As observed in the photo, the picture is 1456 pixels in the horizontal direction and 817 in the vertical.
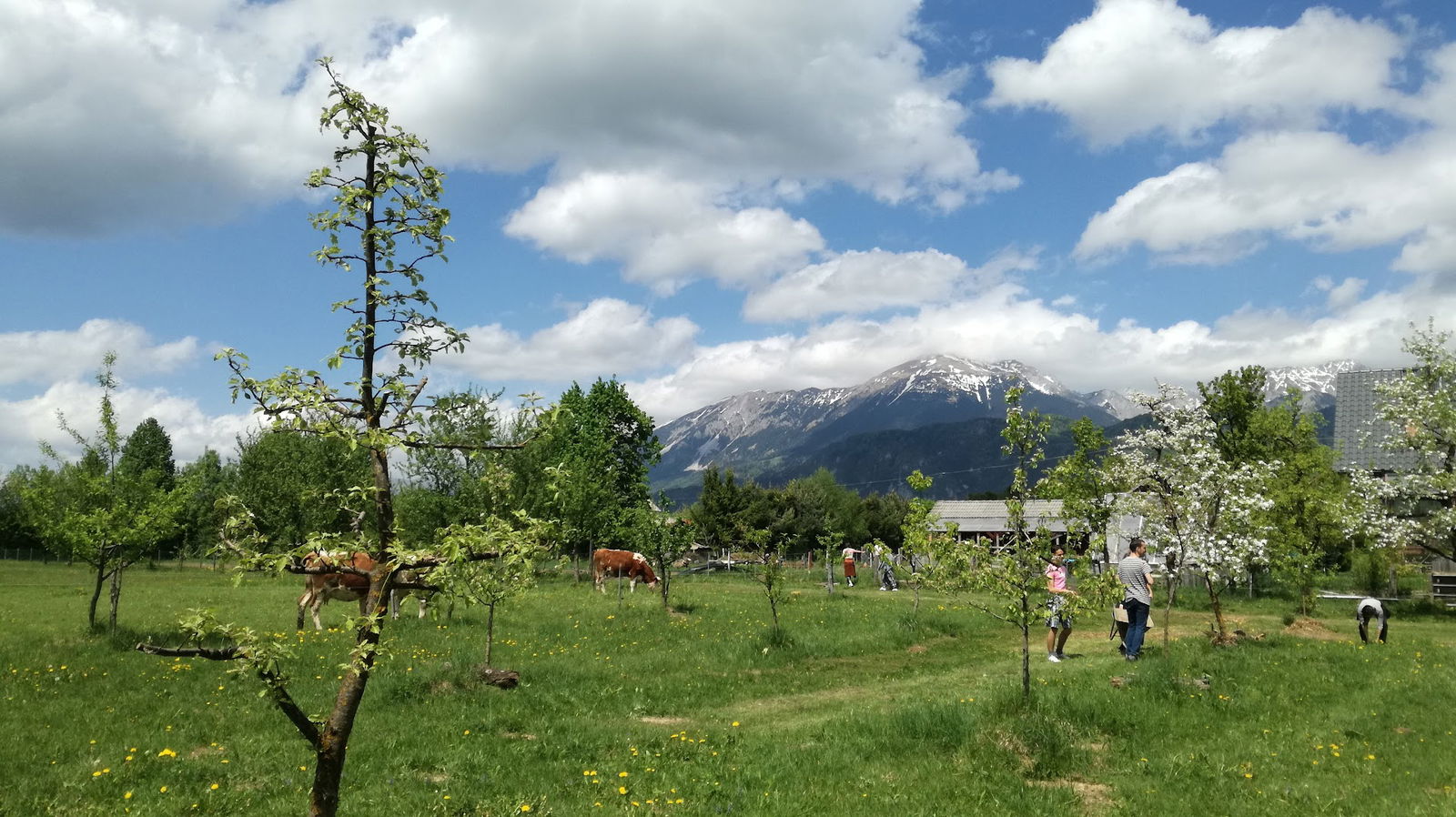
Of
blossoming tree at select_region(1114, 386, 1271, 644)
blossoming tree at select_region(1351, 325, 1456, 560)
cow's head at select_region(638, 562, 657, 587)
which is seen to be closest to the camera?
blossoming tree at select_region(1114, 386, 1271, 644)

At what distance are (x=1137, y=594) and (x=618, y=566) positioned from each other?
2285cm

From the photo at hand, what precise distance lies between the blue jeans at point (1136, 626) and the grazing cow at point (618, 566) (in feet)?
70.1

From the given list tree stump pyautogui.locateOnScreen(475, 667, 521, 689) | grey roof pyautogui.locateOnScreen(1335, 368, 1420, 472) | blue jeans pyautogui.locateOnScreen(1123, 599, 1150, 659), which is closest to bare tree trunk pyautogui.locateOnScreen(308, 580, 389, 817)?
tree stump pyautogui.locateOnScreen(475, 667, 521, 689)

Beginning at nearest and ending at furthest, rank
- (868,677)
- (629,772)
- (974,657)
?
1. (629,772)
2. (868,677)
3. (974,657)

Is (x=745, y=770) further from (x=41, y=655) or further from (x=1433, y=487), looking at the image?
(x=1433, y=487)

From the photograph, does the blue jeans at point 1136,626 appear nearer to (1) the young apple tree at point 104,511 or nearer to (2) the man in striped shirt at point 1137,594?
(2) the man in striped shirt at point 1137,594

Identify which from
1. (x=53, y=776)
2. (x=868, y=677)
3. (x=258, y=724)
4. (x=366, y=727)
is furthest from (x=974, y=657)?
(x=53, y=776)

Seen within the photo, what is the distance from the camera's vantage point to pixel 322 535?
17.9 feet

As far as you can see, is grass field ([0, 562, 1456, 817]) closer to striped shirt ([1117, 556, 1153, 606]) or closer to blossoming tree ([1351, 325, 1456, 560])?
striped shirt ([1117, 556, 1153, 606])

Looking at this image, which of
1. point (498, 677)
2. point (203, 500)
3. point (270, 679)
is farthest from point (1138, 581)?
point (203, 500)

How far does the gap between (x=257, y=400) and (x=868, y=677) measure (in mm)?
15716

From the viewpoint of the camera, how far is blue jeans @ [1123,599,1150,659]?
737 inches

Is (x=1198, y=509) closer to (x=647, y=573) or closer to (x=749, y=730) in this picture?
(x=749, y=730)

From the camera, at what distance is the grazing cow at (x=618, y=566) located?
120ft
